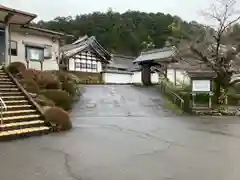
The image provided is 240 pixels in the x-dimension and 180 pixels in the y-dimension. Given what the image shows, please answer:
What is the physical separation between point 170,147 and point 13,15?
14.0 m

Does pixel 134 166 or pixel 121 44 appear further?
pixel 121 44

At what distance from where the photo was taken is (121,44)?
63594mm

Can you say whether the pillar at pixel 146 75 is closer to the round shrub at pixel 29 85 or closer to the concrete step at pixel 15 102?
the round shrub at pixel 29 85

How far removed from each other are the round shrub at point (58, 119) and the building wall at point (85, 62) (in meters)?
29.4

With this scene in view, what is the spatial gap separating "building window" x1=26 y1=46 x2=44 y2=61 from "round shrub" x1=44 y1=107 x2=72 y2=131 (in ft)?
41.6

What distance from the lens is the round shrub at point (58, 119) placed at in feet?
32.2

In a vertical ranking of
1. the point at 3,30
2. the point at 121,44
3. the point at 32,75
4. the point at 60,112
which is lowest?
the point at 60,112

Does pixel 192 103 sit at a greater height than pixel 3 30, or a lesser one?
lesser

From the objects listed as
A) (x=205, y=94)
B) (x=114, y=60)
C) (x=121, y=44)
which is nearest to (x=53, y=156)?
(x=205, y=94)

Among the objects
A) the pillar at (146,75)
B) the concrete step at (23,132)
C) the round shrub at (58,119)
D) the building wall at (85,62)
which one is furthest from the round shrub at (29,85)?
the building wall at (85,62)

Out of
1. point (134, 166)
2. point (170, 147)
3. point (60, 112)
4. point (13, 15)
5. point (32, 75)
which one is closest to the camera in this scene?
point (134, 166)

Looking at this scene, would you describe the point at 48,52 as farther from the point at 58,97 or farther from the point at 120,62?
the point at 120,62

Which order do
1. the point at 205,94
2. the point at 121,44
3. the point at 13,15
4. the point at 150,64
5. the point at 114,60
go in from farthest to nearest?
the point at 121,44 → the point at 114,60 → the point at 150,64 → the point at 205,94 → the point at 13,15

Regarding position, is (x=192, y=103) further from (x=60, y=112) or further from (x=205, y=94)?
(x=60, y=112)
